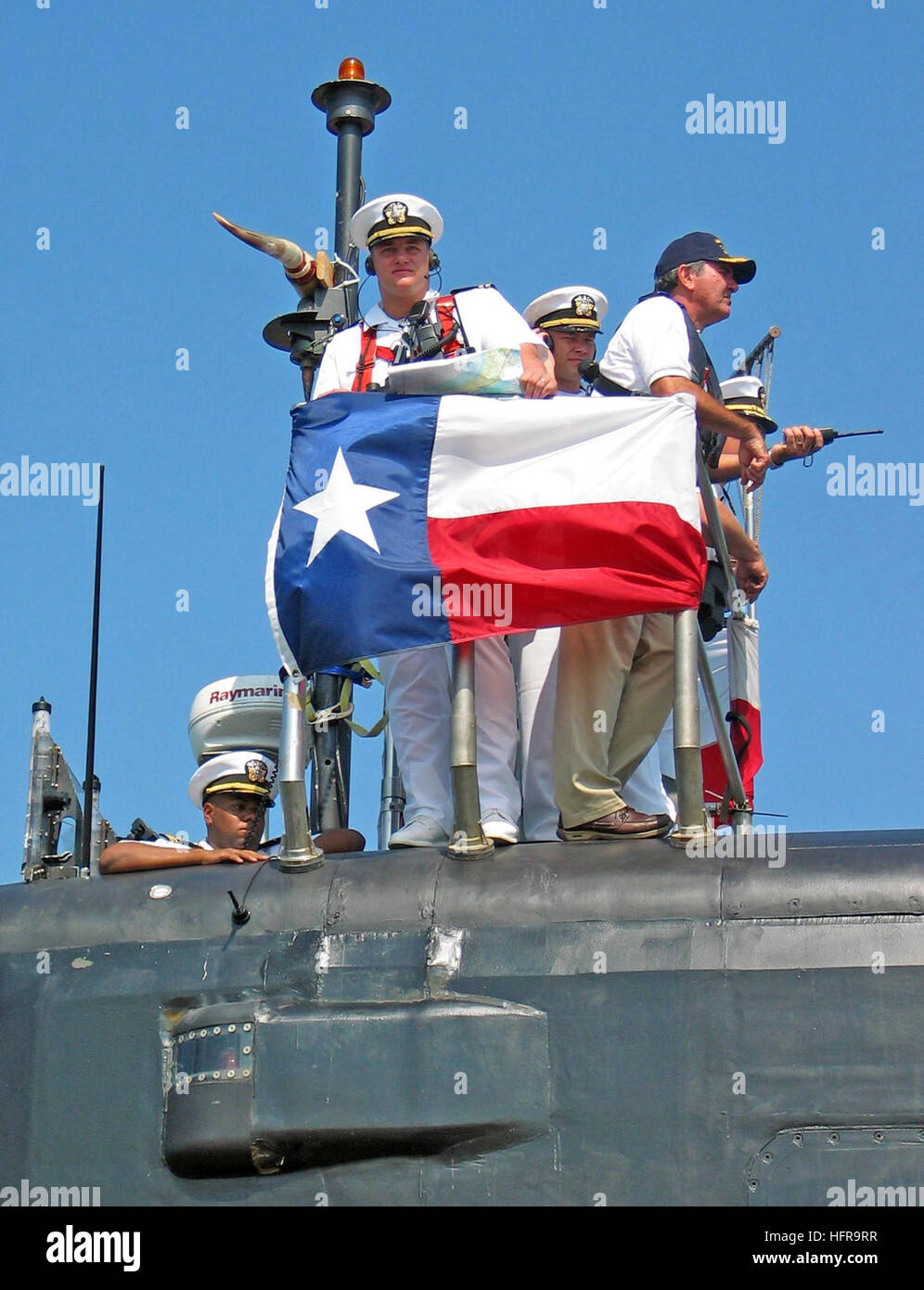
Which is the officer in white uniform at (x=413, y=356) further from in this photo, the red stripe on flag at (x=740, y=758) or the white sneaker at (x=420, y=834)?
the red stripe on flag at (x=740, y=758)

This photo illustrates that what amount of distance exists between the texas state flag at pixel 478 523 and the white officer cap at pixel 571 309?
1.70 m

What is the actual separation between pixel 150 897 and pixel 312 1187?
1.21 metres

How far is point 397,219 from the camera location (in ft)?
28.0

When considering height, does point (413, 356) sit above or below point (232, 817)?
above

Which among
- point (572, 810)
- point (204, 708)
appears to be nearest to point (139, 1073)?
point (572, 810)

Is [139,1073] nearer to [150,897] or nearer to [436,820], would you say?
[150,897]

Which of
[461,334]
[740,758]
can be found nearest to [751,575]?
[740,758]

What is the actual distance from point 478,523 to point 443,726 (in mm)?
885

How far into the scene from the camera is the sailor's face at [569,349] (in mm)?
9109

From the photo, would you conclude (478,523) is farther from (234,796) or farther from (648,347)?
(234,796)
